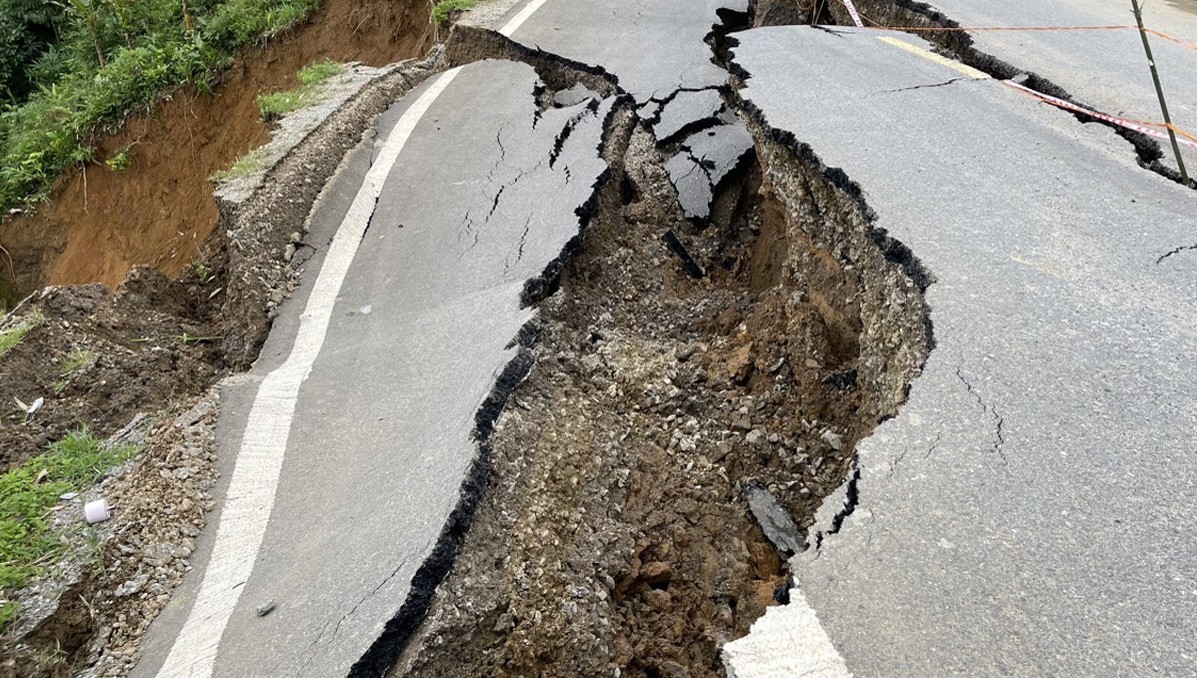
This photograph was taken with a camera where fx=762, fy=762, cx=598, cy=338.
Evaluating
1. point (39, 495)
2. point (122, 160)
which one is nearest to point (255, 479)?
point (39, 495)

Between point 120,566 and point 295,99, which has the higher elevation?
point 295,99

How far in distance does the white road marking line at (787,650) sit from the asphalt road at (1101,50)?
3.81 m

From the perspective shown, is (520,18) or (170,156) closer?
(520,18)

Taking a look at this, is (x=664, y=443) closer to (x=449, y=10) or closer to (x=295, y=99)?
(x=295, y=99)

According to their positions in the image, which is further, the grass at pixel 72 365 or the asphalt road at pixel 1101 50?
the asphalt road at pixel 1101 50

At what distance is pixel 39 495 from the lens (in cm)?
312

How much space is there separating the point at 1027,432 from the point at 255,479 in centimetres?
292

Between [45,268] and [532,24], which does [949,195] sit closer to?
[532,24]

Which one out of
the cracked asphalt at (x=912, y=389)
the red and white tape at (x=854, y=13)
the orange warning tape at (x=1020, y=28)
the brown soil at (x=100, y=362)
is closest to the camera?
the cracked asphalt at (x=912, y=389)

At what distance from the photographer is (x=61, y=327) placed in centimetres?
412

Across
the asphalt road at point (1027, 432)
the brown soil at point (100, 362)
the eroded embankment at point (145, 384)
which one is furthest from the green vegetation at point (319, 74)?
the asphalt road at point (1027, 432)

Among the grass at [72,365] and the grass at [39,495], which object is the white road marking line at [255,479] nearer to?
the grass at [39,495]

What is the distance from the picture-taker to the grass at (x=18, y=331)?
397 centimetres

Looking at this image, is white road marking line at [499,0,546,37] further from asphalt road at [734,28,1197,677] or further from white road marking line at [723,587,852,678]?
white road marking line at [723,587,852,678]
